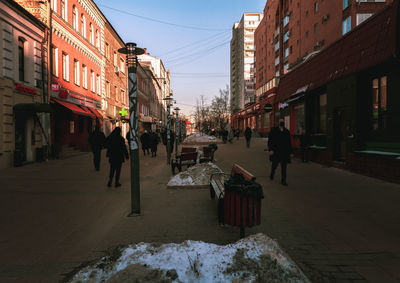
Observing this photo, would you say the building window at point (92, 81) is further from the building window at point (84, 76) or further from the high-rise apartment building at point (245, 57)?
the high-rise apartment building at point (245, 57)

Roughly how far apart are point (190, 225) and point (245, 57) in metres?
81.7

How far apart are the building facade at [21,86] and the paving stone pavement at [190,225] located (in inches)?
213

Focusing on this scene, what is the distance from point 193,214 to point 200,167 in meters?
3.38

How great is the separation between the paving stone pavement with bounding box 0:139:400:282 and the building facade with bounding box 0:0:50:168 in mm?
5411

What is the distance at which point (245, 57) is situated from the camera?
8081cm

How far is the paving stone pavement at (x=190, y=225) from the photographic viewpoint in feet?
10.8

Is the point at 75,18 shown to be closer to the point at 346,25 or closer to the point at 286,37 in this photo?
the point at 346,25

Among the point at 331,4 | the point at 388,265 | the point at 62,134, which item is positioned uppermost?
the point at 331,4

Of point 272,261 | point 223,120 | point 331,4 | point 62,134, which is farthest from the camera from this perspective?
point 223,120

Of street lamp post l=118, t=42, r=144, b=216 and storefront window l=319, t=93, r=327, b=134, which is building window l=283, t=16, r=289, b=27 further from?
street lamp post l=118, t=42, r=144, b=216

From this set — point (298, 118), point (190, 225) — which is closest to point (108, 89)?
point (298, 118)

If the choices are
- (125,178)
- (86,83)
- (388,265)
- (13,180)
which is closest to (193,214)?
(388,265)

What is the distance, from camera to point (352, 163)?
392 inches

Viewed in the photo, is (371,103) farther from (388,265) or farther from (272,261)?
(272,261)
